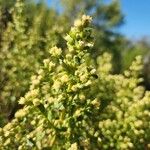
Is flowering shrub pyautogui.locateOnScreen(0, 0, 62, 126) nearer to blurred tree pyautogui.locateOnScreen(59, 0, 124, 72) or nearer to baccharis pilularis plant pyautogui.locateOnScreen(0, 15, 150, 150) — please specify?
baccharis pilularis plant pyautogui.locateOnScreen(0, 15, 150, 150)

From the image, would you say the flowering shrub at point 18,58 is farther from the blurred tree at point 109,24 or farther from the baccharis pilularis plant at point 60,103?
the blurred tree at point 109,24

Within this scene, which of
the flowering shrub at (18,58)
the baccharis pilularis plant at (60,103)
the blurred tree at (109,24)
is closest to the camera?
the baccharis pilularis plant at (60,103)


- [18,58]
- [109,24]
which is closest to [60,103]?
[18,58]

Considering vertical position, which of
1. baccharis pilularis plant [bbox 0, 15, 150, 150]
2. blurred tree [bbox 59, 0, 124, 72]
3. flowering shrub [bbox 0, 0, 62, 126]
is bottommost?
baccharis pilularis plant [bbox 0, 15, 150, 150]

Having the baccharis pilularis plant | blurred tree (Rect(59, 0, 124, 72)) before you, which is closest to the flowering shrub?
the baccharis pilularis plant

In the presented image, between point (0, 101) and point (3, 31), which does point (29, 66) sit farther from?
point (3, 31)

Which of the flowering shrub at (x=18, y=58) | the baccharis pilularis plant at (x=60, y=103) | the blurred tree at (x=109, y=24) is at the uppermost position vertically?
the blurred tree at (x=109, y=24)

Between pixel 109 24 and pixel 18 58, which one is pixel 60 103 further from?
pixel 109 24

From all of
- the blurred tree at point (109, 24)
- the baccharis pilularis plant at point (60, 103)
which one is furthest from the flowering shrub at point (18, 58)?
the blurred tree at point (109, 24)

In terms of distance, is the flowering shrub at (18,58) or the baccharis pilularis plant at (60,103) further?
the flowering shrub at (18,58)

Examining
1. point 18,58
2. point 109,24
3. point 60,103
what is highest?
point 109,24

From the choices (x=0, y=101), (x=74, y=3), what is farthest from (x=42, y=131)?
(x=74, y=3)
